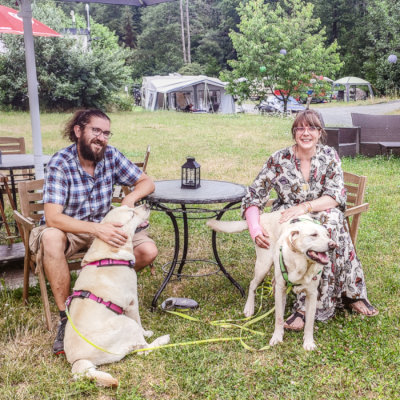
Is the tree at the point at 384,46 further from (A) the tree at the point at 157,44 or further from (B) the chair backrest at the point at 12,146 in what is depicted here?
(B) the chair backrest at the point at 12,146

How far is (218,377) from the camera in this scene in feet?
8.13

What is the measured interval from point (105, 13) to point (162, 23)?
8.75 meters

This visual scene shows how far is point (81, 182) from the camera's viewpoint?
3.03 meters

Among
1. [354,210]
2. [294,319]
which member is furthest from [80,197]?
[354,210]

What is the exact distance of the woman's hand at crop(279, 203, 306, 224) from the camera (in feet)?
9.57

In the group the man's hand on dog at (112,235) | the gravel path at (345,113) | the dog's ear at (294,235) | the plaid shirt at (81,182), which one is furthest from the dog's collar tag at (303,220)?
the gravel path at (345,113)

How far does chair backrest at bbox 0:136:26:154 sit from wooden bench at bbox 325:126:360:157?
6.19 metres

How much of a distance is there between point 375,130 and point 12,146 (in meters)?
7.53

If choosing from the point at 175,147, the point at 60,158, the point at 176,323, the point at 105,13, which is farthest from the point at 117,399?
the point at 105,13

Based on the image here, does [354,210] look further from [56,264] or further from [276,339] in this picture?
[56,264]

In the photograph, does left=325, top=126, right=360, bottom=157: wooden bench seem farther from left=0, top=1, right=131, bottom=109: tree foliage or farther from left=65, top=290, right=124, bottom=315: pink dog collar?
left=0, top=1, right=131, bottom=109: tree foliage

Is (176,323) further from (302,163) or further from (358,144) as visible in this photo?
(358,144)

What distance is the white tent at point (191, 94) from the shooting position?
2558cm

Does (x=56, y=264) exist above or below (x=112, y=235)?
below
